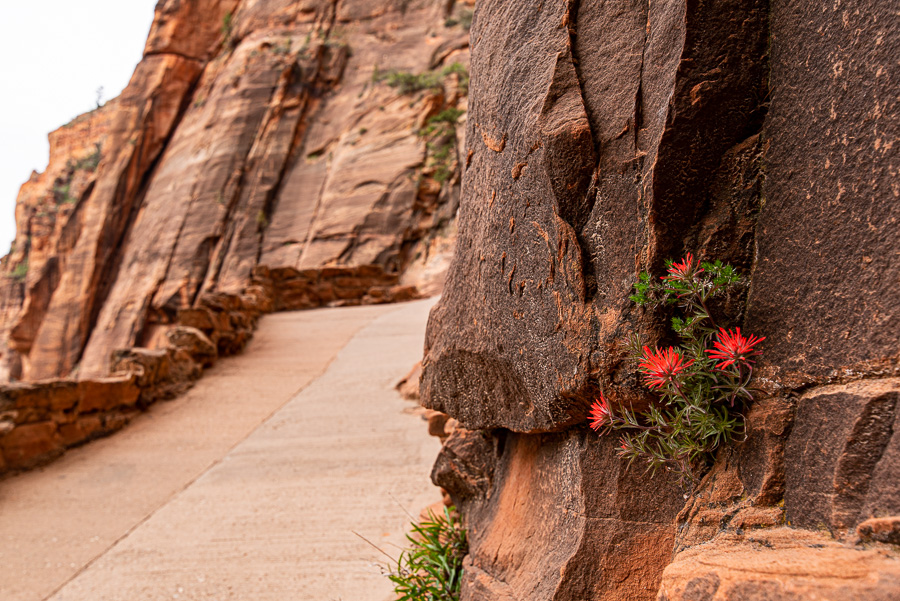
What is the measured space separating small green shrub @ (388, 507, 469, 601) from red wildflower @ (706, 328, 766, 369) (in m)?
1.79

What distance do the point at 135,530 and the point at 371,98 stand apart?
65.1 feet

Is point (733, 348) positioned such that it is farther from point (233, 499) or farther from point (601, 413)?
point (233, 499)

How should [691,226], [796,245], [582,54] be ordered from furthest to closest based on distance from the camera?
[582,54], [691,226], [796,245]

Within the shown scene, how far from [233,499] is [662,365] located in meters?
3.95

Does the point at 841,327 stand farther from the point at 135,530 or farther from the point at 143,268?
the point at 143,268

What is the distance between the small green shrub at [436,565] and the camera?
2708 mm

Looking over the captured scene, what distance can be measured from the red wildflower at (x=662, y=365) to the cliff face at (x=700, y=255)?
126 millimetres

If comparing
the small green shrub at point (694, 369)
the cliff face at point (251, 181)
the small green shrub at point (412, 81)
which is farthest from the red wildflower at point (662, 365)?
the small green shrub at point (412, 81)

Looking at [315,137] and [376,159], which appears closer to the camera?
[376,159]

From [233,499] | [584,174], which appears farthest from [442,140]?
[584,174]

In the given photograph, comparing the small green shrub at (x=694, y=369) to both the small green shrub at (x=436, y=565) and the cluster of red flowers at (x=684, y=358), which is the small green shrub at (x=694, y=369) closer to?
the cluster of red flowers at (x=684, y=358)

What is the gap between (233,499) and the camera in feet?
14.5

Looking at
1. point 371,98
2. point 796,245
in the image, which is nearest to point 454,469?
point 796,245

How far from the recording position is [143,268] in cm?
2059
